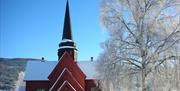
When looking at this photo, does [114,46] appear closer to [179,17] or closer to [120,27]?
[120,27]

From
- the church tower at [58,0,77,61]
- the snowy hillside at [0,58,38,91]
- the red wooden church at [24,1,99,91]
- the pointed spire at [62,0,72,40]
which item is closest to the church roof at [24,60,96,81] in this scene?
the red wooden church at [24,1,99,91]

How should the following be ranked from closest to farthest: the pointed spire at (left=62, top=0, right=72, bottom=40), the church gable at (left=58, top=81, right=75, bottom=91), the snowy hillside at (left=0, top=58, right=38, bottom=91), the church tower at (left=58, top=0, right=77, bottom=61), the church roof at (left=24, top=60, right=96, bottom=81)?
the church gable at (left=58, top=81, right=75, bottom=91) < the church tower at (left=58, top=0, right=77, bottom=61) < the pointed spire at (left=62, top=0, right=72, bottom=40) < the church roof at (left=24, top=60, right=96, bottom=81) < the snowy hillside at (left=0, top=58, right=38, bottom=91)

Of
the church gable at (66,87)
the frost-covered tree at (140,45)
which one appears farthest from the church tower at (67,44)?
the frost-covered tree at (140,45)

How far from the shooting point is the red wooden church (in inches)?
1870

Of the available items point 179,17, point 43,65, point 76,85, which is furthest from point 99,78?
point 43,65

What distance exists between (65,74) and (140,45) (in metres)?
27.0

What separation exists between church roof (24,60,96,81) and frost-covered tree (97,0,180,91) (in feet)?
91.6

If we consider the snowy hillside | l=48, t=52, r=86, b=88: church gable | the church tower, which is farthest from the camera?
the snowy hillside

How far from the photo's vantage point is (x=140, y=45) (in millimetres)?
21594

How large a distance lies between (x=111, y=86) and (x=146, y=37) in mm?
3582

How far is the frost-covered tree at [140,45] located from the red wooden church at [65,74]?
24.5 meters

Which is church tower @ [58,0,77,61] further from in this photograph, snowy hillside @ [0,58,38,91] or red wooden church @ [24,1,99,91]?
snowy hillside @ [0,58,38,91]

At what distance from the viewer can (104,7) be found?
77.2ft

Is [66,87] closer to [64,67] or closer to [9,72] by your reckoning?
A: [64,67]
